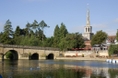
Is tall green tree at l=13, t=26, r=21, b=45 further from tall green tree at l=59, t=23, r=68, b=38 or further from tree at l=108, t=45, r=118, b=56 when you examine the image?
tree at l=108, t=45, r=118, b=56

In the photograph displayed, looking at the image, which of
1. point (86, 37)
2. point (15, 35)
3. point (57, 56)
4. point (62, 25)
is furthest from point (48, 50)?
point (86, 37)

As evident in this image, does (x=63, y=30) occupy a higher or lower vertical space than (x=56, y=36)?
higher

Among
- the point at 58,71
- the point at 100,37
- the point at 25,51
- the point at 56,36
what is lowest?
the point at 58,71

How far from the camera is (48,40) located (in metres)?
118

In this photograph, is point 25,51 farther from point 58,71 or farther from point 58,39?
point 58,71

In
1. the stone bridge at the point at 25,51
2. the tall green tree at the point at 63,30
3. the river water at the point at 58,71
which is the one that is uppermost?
→ the tall green tree at the point at 63,30

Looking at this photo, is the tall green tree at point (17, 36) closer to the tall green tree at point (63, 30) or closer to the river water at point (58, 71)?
the tall green tree at point (63, 30)

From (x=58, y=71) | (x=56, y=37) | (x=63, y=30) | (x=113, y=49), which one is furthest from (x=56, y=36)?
(x=58, y=71)

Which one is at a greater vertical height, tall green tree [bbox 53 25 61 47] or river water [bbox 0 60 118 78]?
tall green tree [bbox 53 25 61 47]

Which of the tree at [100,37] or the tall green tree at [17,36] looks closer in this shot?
the tree at [100,37]

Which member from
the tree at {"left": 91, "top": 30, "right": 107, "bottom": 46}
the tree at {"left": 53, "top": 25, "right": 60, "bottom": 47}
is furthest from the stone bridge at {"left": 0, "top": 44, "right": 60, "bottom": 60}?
the tree at {"left": 91, "top": 30, "right": 107, "bottom": 46}

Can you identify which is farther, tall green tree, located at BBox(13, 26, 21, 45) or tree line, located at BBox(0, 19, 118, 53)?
tall green tree, located at BBox(13, 26, 21, 45)

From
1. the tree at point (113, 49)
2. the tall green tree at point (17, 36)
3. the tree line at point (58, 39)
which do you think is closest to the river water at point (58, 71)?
the tree at point (113, 49)

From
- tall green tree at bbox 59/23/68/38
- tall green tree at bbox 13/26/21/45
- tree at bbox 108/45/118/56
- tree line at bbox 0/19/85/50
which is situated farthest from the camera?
tall green tree at bbox 13/26/21/45
